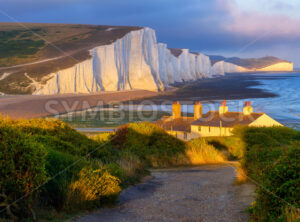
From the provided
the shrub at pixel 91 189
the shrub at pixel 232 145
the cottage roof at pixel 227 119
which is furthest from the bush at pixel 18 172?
the cottage roof at pixel 227 119

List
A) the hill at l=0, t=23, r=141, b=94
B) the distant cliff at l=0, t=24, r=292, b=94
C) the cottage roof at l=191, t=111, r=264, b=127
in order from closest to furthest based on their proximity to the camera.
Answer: the cottage roof at l=191, t=111, r=264, b=127
the distant cliff at l=0, t=24, r=292, b=94
the hill at l=0, t=23, r=141, b=94

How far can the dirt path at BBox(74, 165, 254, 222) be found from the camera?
6984 mm

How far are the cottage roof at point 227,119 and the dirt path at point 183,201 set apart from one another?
53.7 ft

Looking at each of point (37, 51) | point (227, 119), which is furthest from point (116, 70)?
point (227, 119)

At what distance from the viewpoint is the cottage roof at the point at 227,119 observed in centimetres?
2752

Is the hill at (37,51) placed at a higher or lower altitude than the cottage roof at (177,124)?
higher

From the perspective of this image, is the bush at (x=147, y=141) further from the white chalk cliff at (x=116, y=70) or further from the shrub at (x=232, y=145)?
the white chalk cliff at (x=116, y=70)

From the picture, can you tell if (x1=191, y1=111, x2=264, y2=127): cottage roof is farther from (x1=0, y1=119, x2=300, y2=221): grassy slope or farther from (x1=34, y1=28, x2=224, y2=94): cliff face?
(x1=34, y1=28, x2=224, y2=94): cliff face

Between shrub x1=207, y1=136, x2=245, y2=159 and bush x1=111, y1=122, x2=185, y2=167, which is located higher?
bush x1=111, y1=122, x2=185, y2=167

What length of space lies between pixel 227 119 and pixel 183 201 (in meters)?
21.2

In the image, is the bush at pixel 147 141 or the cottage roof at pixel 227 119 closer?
the bush at pixel 147 141

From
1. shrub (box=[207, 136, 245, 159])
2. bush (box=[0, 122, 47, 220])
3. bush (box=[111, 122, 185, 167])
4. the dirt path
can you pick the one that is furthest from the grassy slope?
shrub (box=[207, 136, 245, 159])

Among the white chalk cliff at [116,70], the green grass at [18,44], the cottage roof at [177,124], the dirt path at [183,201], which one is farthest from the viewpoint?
the green grass at [18,44]

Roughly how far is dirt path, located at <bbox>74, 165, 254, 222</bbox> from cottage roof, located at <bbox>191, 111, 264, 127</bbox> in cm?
1636
